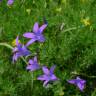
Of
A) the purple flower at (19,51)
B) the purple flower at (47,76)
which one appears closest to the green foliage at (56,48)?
the purple flower at (47,76)

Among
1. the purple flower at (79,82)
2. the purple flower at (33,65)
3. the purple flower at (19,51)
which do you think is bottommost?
the purple flower at (79,82)

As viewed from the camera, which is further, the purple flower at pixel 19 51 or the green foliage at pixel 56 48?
the green foliage at pixel 56 48

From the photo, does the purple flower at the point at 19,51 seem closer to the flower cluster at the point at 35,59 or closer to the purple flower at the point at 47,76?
the flower cluster at the point at 35,59

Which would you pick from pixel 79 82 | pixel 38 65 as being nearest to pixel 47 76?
pixel 38 65

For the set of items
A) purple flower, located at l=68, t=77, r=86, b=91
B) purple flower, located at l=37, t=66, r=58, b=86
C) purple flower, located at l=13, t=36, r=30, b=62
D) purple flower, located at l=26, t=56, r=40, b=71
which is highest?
purple flower, located at l=13, t=36, r=30, b=62

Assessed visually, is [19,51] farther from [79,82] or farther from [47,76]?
[79,82]

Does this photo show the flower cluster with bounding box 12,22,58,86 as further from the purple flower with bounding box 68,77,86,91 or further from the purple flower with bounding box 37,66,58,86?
the purple flower with bounding box 68,77,86,91

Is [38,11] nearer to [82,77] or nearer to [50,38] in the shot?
[50,38]

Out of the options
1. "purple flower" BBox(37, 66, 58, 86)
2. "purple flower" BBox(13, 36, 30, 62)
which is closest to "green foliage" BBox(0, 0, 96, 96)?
"purple flower" BBox(37, 66, 58, 86)

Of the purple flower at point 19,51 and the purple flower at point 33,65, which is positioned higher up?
the purple flower at point 19,51
